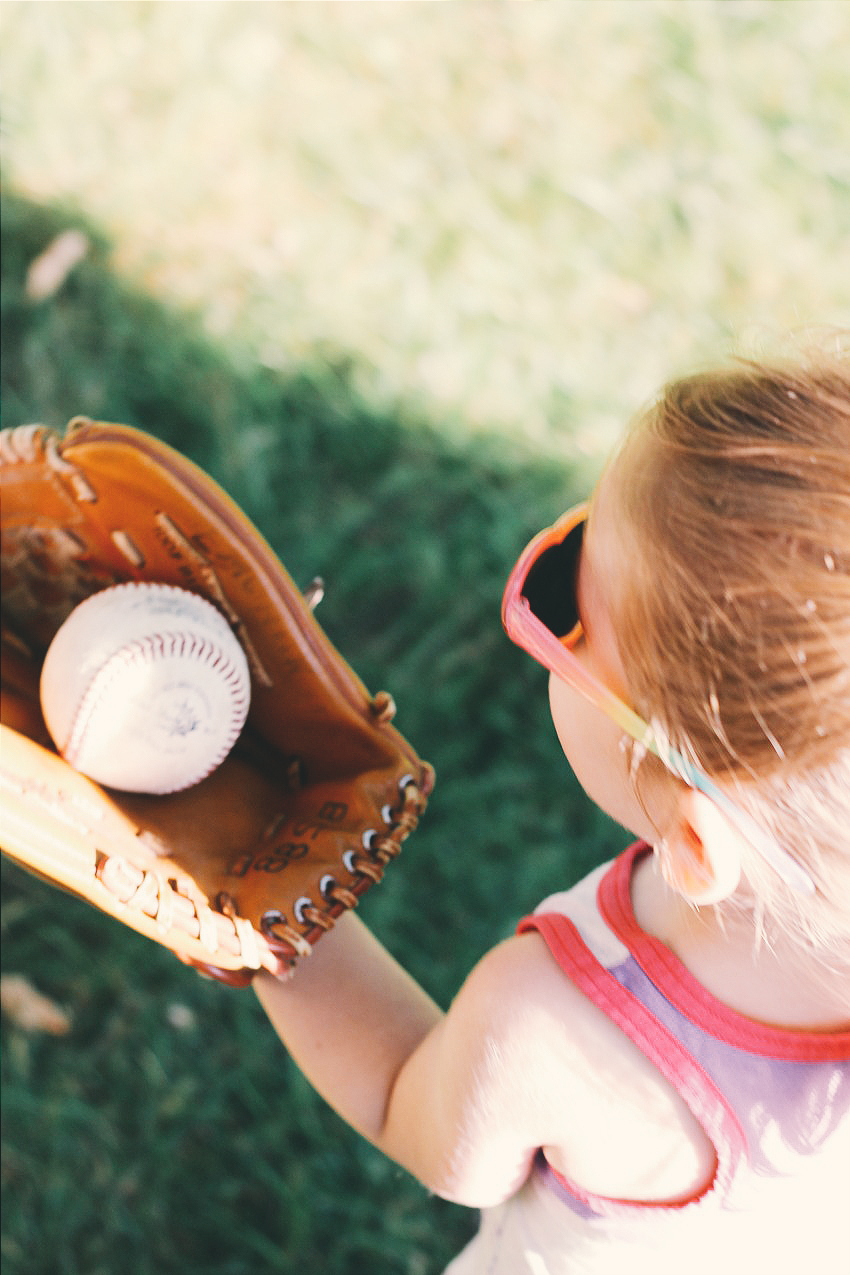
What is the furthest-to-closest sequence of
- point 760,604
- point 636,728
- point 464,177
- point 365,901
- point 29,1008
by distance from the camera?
point 464,177
point 365,901
point 29,1008
point 636,728
point 760,604

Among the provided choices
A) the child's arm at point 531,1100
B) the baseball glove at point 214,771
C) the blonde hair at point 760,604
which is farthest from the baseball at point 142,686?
the blonde hair at point 760,604

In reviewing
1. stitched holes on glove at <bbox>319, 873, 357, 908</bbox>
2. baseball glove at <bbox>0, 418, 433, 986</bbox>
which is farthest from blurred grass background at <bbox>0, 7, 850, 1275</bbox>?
stitched holes on glove at <bbox>319, 873, 357, 908</bbox>

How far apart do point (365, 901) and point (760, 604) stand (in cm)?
139

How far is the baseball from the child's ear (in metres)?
0.83

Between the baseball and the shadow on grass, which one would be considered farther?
the shadow on grass

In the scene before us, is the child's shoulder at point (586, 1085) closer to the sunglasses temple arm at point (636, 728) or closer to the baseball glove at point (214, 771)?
the sunglasses temple arm at point (636, 728)

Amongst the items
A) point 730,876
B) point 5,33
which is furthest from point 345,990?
point 5,33

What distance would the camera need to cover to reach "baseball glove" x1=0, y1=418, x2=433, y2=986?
4.63 feet

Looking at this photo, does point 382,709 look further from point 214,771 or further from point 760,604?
point 760,604

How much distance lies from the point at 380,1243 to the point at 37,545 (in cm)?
134

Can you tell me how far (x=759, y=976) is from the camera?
1075mm

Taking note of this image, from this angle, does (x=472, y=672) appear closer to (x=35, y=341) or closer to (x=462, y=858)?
(x=462, y=858)

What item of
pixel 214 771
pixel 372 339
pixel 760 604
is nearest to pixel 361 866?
pixel 214 771

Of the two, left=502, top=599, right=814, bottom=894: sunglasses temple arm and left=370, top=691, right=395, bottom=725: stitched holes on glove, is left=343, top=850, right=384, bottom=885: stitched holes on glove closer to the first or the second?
left=370, top=691, right=395, bottom=725: stitched holes on glove
